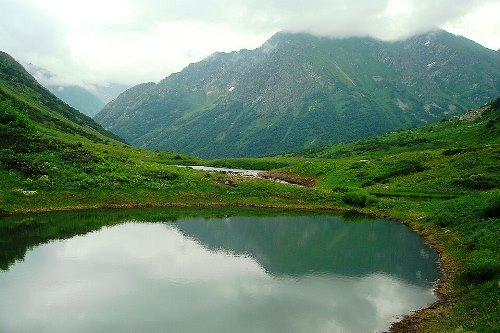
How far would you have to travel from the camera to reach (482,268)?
128 ft

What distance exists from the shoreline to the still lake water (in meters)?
0.95

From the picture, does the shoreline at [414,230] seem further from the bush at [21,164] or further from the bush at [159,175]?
the bush at [21,164]

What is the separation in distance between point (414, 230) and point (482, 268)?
2857cm

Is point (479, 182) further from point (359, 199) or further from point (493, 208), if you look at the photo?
point (493, 208)

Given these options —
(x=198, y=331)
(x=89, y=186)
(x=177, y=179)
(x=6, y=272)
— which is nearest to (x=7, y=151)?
(x=89, y=186)

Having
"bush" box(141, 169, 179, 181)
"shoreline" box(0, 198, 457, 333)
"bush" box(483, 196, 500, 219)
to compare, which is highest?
"bush" box(141, 169, 179, 181)

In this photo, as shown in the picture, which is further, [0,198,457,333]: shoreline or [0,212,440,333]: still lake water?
[0,198,457,333]: shoreline

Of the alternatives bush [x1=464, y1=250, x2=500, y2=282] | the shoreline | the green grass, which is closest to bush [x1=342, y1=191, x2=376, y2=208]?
the green grass

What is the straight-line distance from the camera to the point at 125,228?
6091 cm

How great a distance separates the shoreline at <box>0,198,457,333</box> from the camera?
33.3 metres

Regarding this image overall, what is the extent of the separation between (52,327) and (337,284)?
26.0 m

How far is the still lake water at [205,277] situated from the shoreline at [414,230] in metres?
0.95

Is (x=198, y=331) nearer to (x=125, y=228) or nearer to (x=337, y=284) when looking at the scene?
(x=337, y=284)

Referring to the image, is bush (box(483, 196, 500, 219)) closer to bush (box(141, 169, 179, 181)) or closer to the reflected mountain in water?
the reflected mountain in water
